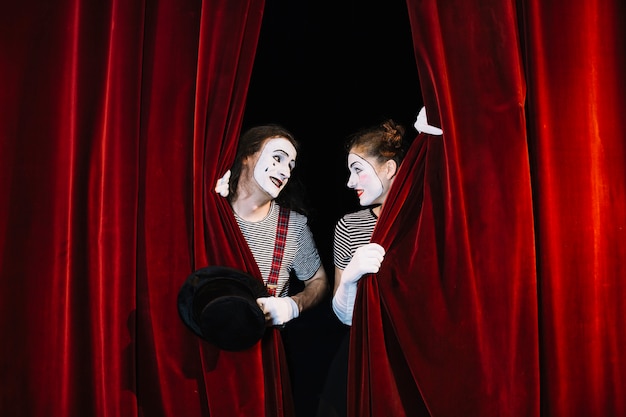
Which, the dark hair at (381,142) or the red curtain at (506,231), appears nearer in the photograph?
the red curtain at (506,231)

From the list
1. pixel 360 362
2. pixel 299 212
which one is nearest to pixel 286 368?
pixel 360 362

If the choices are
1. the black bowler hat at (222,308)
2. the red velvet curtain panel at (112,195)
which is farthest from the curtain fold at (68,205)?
the black bowler hat at (222,308)

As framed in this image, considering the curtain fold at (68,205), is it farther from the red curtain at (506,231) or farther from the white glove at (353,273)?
the red curtain at (506,231)

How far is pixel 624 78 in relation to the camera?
2316mm

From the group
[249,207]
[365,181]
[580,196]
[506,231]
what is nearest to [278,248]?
[249,207]

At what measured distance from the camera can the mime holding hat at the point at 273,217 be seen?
8.44 ft

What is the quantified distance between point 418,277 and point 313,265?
60 centimetres

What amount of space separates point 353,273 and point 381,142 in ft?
2.04

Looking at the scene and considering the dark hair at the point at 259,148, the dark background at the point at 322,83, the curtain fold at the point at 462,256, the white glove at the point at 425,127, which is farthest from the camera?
the dark background at the point at 322,83

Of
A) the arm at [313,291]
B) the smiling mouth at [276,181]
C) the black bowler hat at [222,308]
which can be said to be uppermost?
the smiling mouth at [276,181]

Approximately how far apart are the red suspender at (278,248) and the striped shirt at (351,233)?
21 centimetres

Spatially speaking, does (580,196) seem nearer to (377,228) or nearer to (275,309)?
(377,228)

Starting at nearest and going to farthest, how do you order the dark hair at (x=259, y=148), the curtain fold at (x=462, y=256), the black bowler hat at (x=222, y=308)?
the black bowler hat at (x=222, y=308) < the curtain fold at (x=462, y=256) < the dark hair at (x=259, y=148)

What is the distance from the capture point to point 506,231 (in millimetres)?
2209
